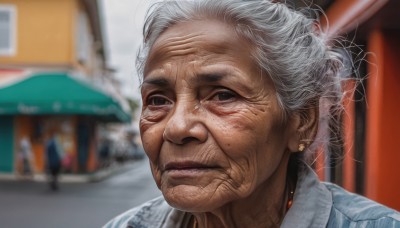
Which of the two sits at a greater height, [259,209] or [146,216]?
[259,209]

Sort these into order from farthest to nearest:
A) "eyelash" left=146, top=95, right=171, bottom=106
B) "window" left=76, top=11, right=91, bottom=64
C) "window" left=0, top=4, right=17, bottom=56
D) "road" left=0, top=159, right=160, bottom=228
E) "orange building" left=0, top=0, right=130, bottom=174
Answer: "window" left=76, top=11, right=91, bottom=64
"window" left=0, top=4, right=17, bottom=56
"orange building" left=0, top=0, right=130, bottom=174
"road" left=0, top=159, right=160, bottom=228
"eyelash" left=146, top=95, right=171, bottom=106

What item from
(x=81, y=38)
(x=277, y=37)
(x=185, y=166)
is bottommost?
(x=81, y=38)

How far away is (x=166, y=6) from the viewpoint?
156cm

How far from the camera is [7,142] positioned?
58.0ft

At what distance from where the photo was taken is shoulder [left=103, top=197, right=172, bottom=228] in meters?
1.78

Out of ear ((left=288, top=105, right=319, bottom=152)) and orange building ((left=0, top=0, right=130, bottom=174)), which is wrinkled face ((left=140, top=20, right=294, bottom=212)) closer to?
ear ((left=288, top=105, right=319, bottom=152))

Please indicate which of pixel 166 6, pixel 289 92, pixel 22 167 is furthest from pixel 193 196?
pixel 22 167

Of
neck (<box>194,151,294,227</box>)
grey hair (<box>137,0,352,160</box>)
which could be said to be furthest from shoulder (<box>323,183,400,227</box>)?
grey hair (<box>137,0,352,160</box>)

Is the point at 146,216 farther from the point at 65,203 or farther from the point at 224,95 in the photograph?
the point at 65,203

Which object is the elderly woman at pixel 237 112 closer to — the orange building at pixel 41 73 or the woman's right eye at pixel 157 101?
the woman's right eye at pixel 157 101

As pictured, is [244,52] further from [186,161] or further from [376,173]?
[376,173]

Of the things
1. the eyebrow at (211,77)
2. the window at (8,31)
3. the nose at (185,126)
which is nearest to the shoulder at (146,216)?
the nose at (185,126)

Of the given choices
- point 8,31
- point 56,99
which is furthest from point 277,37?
point 8,31

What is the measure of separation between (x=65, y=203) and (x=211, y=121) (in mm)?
11142
